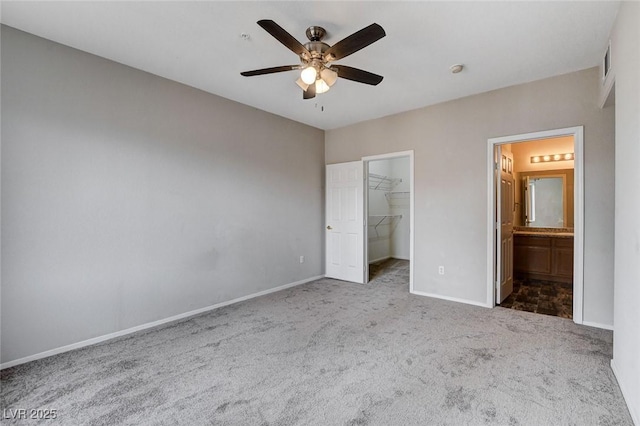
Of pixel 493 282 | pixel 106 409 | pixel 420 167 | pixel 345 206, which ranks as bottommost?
pixel 106 409

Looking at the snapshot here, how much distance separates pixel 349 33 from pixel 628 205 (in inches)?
91.2

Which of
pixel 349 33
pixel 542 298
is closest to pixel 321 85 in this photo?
pixel 349 33

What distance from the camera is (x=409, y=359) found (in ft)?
7.84

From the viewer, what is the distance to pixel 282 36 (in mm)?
1920

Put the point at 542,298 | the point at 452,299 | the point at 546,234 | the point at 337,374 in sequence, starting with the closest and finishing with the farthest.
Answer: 1. the point at 337,374
2. the point at 452,299
3. the point at 542,298
4. the point at 546,234

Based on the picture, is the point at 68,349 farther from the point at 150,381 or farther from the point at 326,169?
the point at 326,169

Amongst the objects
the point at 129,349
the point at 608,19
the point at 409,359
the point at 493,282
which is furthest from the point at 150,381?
the point at 608,19

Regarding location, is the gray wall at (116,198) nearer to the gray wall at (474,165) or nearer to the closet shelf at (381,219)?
the gray wall at (474,165)

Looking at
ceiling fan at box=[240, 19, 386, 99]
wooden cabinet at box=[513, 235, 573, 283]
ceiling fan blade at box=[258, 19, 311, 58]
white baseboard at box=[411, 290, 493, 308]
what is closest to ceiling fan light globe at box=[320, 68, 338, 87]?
ceiling fan at box=[240, 19, 386, 99]

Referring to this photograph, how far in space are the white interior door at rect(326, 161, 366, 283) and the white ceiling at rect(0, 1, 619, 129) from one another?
5.68 ft

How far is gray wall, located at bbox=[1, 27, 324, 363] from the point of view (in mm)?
2371

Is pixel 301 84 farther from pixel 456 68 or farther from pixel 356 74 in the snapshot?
pixel 456 68

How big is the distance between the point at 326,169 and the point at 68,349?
163 inches

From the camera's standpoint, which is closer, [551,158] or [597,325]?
[597,325]
